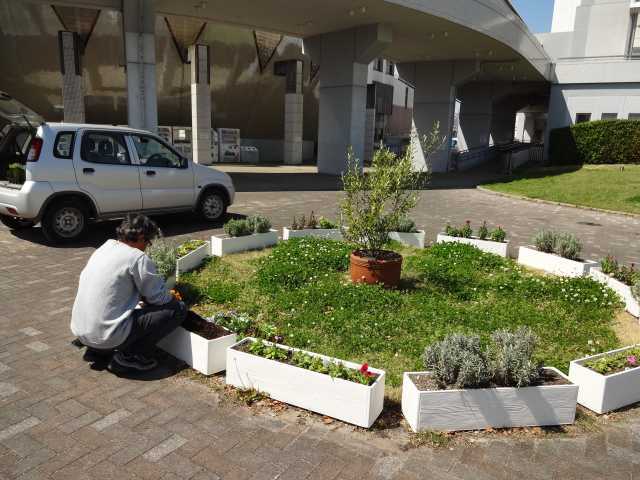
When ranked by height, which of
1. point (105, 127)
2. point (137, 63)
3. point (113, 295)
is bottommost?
point (113, 295)

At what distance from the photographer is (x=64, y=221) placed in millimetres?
8742

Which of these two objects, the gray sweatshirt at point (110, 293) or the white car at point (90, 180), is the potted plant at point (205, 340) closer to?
the gray sweatshirt at point (110, 293)

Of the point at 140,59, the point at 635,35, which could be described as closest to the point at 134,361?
the point at 140,59

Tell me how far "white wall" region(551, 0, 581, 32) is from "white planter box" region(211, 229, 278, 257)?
40.5 meters

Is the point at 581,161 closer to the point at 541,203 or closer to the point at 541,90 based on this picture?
the point at 541,203

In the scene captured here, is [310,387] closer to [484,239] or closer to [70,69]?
[484,239]

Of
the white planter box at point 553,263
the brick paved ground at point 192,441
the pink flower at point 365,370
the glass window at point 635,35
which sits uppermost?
the glass window at point 635,35

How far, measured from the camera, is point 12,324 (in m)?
5.33

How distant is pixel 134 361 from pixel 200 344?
60 centimetres

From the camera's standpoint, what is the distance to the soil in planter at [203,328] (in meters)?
4.63

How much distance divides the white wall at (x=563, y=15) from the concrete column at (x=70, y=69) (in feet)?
118

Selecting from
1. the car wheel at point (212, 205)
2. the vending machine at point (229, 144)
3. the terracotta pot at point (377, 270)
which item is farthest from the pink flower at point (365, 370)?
the vending machine at point (229, 144)

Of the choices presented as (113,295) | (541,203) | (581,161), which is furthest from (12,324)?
(581,161)

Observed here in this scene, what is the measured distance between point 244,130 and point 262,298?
3061 cm
